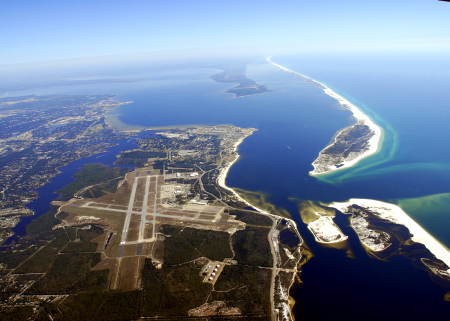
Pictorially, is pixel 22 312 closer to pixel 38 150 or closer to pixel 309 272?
pixel 309 272

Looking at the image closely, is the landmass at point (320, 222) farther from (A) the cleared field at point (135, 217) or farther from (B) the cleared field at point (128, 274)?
(A) the cleared field at point (135, 217)

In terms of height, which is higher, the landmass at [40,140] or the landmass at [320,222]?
the landmass at [40,140]

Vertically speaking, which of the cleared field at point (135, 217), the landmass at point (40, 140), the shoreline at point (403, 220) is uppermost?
the landmass at point (40, 140)

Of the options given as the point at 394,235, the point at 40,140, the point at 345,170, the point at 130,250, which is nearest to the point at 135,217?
the point at 130,250

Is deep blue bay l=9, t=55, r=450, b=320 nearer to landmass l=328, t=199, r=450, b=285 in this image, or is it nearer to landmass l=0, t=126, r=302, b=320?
landmass l=328, t=199, r=450, b=285

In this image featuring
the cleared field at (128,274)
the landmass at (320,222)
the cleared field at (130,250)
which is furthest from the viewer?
the landmass at (320,222)

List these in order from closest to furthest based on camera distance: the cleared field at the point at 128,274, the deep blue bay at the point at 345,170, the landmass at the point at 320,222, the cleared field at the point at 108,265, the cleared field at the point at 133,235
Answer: the deep blue bay at the point at 345,170 < the cleared field at the point at 128,274 < the cleared field at the point at 108,265 < the landmass at the point at 320,222 < the cleared field at the point at 133,235

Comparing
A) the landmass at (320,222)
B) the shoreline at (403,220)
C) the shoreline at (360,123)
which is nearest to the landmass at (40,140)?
the landmass at (320,222)

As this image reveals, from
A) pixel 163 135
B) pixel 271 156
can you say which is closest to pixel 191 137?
pixel 163 135
